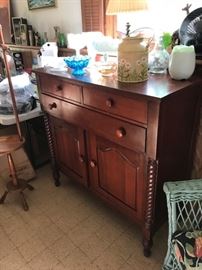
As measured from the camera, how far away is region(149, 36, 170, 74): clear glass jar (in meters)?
1.22

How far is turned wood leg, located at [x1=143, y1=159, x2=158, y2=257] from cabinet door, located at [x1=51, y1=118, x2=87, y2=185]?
50cm

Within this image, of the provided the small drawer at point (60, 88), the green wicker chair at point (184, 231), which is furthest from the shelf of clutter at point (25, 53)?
the green wicker chair at point (184, 231)

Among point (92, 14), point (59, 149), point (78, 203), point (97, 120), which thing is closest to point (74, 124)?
point (97, 120)

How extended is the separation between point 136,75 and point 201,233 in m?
0.77

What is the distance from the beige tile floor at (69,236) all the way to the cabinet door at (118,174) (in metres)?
0.24

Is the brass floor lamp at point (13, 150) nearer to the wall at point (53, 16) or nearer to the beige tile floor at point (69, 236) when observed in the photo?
the beige tile floor at point (69, 236)

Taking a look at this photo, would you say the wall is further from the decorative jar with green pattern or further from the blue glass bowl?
the decorative jar with green pattern

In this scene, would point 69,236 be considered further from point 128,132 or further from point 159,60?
point 159,60

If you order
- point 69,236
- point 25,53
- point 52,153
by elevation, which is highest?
point 25,53

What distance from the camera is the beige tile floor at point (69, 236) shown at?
1.33m

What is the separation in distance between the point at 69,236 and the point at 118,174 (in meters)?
0.57

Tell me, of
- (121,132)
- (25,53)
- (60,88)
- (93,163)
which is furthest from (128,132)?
(25,53)

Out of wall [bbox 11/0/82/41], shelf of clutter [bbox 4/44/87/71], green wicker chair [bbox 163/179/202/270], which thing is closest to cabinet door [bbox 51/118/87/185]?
green wicker chair [bbox 163/179/202/270]

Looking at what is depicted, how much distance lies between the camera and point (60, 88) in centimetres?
137
